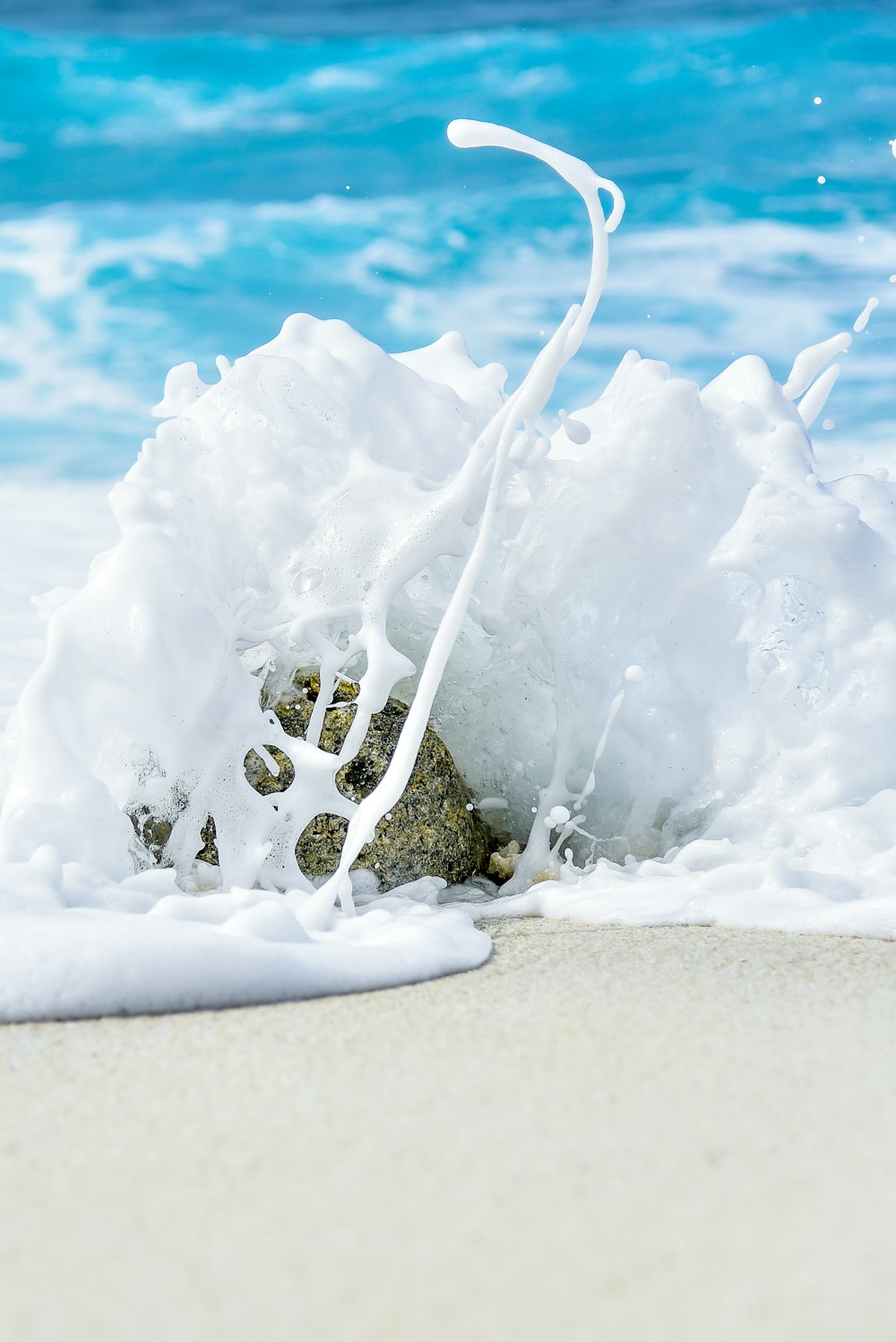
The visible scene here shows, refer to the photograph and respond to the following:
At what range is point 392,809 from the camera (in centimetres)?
310

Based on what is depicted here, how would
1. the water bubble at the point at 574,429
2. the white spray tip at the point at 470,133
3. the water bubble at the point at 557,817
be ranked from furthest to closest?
the water bubble at the point at 557,817 → the water bubble at the point at 574,429 → the white spray tip at the point at 470,133

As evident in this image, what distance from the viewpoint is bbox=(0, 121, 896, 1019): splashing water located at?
8.58ft

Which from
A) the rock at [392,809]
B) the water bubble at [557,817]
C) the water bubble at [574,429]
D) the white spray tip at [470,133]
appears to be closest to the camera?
the white spray tip at [470,133]

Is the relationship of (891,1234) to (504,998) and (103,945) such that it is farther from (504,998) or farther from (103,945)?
(103,945)

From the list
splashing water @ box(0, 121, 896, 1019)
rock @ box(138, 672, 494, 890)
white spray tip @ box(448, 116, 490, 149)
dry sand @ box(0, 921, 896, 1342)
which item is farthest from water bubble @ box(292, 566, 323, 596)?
dry sand @ box(0, 921, 896, 1342)

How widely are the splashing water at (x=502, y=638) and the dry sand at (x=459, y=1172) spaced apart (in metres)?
0.72

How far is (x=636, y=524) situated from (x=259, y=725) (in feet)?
4.41

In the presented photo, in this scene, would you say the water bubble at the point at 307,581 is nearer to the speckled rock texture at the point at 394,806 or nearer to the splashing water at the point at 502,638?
the splashing water at the point at 502,638

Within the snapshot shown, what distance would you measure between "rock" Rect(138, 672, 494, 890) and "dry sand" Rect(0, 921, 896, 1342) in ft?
4.10

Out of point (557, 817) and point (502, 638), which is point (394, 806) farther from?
point (502, 638)

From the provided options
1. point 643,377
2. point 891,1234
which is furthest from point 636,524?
point 891,1234

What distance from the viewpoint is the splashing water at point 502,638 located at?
2.62m

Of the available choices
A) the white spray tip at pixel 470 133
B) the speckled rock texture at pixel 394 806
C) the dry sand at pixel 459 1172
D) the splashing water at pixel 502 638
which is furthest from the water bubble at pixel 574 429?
the dry sand at pixel 459 1172

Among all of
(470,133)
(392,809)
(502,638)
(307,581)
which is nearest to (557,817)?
(392,809)
